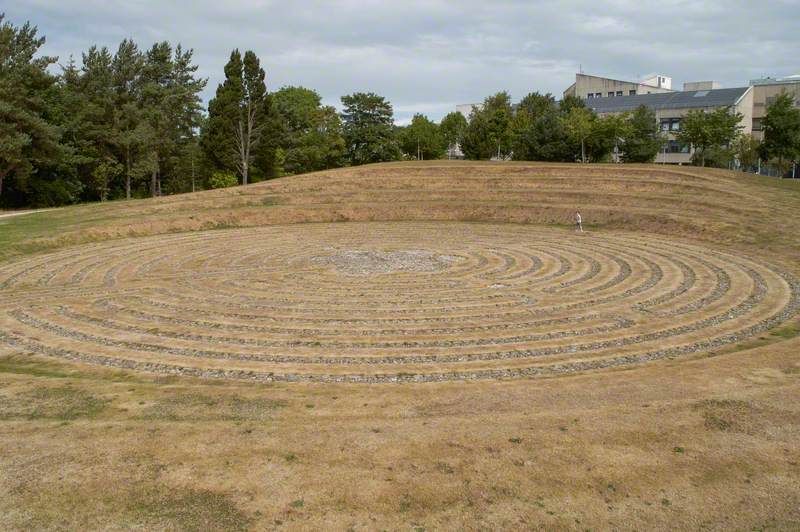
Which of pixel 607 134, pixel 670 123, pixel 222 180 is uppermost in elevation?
pixel 670 123

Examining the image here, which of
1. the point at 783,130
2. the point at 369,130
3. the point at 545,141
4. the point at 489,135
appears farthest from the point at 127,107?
the point at 783,130

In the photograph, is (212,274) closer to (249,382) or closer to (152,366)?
(152,366)

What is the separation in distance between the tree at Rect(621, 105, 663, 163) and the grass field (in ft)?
111

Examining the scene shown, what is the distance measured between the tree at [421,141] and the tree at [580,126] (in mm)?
31081

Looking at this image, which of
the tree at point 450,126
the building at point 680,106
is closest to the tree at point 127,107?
the tree at point 450,126

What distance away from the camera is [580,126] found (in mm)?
62438

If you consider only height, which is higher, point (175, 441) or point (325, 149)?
point (325, 149)

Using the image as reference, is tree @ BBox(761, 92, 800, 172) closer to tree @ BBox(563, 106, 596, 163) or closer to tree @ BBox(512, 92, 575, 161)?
tree @ BBox(563, 106, 596, 163)

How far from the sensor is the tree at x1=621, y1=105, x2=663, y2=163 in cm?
6412

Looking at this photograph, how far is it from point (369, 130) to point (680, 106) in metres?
47.4

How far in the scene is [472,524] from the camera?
8203 mm

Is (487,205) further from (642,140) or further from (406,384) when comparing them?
(406,384)

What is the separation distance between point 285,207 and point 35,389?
1289 inches

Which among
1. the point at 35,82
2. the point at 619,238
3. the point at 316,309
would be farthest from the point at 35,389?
the point at 35,82
